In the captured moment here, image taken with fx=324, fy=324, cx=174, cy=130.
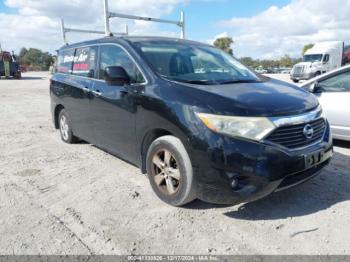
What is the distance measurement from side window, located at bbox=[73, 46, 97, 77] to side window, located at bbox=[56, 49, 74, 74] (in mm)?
222

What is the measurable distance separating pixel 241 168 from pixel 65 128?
4103 mm

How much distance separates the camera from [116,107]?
4055 millimetres

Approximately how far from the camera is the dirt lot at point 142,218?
2.77 metres

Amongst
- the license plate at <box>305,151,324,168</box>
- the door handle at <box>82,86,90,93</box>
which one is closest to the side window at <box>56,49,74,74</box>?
the door handle at <box>82,86,90,93</box>

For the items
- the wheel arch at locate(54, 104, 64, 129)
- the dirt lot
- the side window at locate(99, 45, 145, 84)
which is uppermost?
the side window at locate(99, 45, 145, 84)

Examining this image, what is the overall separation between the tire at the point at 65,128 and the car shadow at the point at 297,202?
3.18 m

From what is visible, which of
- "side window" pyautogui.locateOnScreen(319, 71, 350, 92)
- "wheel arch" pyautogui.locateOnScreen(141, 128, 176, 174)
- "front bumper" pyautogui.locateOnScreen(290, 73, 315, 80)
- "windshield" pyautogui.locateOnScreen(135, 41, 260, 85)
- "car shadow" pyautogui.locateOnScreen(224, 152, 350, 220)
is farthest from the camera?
"front bumper" pyautogui.locateOnScreen(290, 73, 315, 80)

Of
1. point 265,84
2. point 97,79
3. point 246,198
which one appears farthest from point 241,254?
point 97,79

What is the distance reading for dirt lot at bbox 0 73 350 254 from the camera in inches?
109

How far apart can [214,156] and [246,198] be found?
1.62 ft

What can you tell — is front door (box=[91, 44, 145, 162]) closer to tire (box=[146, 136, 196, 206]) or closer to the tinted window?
tire (box=[146, 136, 196, 206])

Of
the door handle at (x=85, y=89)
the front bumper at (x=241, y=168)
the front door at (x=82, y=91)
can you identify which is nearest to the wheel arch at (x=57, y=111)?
the front door at (x=82, y=91)

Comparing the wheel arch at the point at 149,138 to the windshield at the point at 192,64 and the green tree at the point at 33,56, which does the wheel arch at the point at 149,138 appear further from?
the green tree at the point at 33,56

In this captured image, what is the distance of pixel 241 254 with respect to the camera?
2.66 m
